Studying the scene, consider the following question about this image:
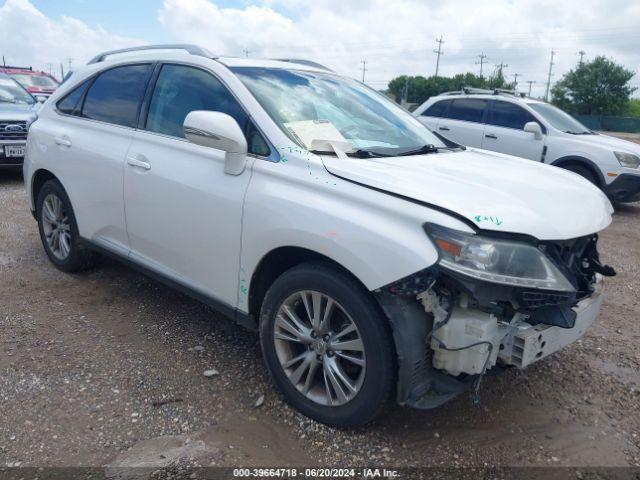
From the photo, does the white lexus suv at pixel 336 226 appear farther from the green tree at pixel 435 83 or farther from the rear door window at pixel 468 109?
the green tree at pixel 435 83

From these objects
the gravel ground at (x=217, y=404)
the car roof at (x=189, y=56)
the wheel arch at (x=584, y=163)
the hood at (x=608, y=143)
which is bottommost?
the gravel ground at (x=217, y=404)

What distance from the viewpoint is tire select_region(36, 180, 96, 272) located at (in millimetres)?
4500

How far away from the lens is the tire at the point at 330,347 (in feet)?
8.13

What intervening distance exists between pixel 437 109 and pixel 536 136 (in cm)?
210

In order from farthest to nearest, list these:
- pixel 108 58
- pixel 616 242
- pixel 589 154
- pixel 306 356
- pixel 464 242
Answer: pixel 589 154 < pixel 616 242 < pixel 108 58 < pixel 306 356 < pixel 464 242

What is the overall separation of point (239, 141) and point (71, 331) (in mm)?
1899

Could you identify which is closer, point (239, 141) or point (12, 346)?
point (239, 141)

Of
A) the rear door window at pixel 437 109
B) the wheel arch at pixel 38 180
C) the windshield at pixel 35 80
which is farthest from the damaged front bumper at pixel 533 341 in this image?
the windshield at pixel 35 80

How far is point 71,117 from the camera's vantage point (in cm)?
446

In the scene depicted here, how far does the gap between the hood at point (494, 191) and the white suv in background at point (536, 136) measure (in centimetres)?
596

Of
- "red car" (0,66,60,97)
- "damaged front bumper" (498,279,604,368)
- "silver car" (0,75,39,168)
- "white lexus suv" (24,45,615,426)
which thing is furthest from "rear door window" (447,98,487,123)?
"red car" (0,66,60,97)

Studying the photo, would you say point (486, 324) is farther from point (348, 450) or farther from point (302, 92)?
point (302, 92)

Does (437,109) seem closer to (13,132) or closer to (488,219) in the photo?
(13,132)

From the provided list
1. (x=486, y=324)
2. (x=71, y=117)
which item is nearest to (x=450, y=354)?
(x=486, y=324)
